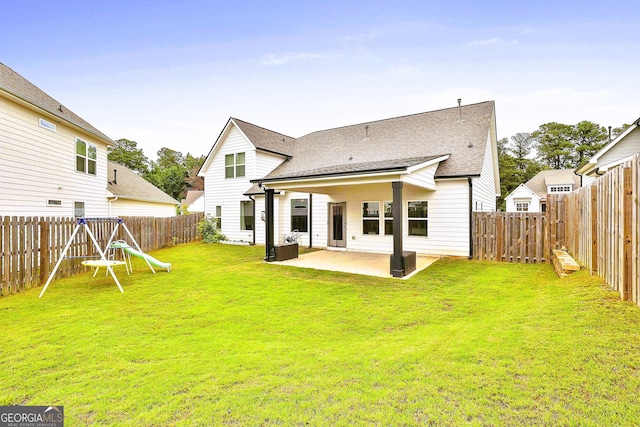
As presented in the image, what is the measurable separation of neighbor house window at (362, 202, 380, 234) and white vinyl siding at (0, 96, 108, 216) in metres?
12.2

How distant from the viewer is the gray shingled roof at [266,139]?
52.9ft

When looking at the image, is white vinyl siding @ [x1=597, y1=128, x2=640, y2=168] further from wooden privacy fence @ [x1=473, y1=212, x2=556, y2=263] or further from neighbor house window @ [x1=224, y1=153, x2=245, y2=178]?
neighbor house window @ [x1=224, y1=153, x2=245, y2=178]

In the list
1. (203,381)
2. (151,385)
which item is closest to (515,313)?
(203,381)

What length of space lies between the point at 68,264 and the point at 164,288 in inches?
149

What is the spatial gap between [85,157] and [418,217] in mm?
14821

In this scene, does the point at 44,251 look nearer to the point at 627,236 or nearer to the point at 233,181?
the point at 233,181

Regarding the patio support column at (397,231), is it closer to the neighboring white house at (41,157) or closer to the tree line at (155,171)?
the neighboring white house at (41,157)

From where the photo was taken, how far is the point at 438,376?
8.78 feet

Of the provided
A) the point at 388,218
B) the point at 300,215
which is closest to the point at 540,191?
the point at 388,218

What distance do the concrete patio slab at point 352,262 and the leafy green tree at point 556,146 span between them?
43.3 m

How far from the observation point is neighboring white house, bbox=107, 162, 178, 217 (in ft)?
59.1

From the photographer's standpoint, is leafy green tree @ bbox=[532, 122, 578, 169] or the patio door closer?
the patio door
